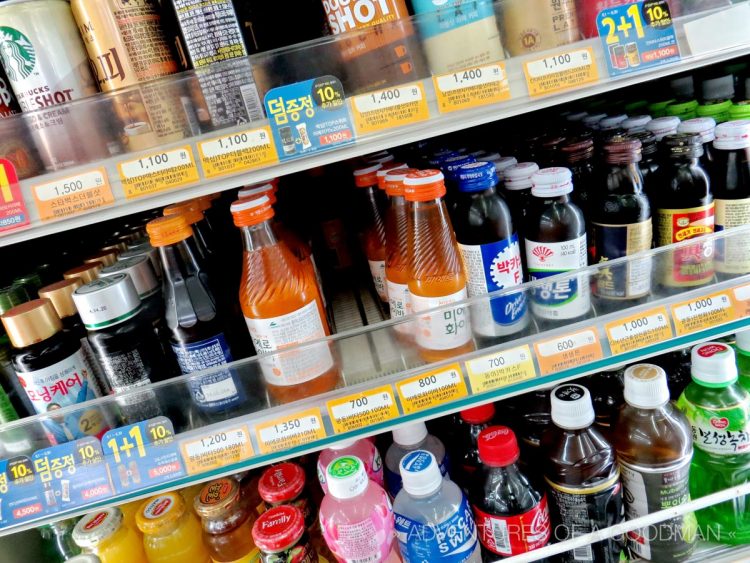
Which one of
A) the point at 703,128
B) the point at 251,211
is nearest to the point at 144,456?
the point at 251,211

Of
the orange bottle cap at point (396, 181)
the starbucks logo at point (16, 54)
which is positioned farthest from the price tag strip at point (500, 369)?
the starbucks logo at point (16, 54)

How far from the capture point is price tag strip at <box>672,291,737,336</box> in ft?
3.07

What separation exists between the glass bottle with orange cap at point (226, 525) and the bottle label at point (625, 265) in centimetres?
81

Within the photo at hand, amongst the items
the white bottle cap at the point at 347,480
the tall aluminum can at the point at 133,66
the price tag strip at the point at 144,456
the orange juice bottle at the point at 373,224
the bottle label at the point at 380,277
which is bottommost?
the white bottle cap at the point at 347,480

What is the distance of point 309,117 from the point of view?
0.78 meters

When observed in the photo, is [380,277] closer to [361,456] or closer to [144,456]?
[361,456]

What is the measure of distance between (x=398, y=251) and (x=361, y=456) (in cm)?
43

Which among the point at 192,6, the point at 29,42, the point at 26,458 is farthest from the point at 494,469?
the point at 29,42

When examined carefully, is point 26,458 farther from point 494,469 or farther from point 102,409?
point 494,469

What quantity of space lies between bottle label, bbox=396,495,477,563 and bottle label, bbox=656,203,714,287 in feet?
1.89

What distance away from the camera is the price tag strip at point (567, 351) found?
3.03 feet

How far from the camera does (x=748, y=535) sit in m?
1.10

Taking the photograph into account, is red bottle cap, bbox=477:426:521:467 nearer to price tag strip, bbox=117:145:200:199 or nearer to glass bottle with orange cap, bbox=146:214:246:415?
glass bottle with orange cap, bbox=146:214:246:415

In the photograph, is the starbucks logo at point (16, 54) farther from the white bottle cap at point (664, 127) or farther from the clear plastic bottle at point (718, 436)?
the clear plastic bottle at point (718, 436)
